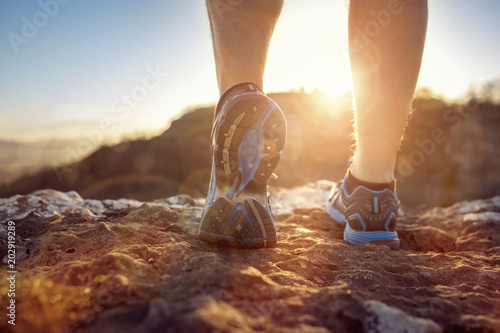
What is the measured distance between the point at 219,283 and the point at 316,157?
28.1 ft

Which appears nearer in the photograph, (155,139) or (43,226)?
(43,226)

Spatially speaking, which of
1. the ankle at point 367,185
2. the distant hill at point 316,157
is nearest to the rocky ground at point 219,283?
the ankle at point 367,185

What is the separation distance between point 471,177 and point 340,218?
394 inches

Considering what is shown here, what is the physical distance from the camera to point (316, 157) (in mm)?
9141

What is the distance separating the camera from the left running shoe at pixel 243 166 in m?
1.26

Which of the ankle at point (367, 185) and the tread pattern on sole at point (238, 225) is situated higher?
the ankle at point (367, 185)

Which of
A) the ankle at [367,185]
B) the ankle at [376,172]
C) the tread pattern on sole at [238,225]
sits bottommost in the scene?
the tread pattern on sole at [238,225]

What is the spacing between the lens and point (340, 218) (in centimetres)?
205

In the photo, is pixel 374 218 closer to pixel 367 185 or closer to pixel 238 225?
pixel 367 185

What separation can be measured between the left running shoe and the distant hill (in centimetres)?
698

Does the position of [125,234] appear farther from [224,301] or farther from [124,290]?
[224,301]

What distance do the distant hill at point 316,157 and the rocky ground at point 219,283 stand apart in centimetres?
706

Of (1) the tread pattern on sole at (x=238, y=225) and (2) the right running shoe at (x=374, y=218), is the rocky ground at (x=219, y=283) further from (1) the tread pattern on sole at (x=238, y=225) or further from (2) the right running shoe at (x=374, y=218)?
(2) the right running shoe at (x=374, y=218)

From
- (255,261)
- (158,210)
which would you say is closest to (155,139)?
(158,210)
